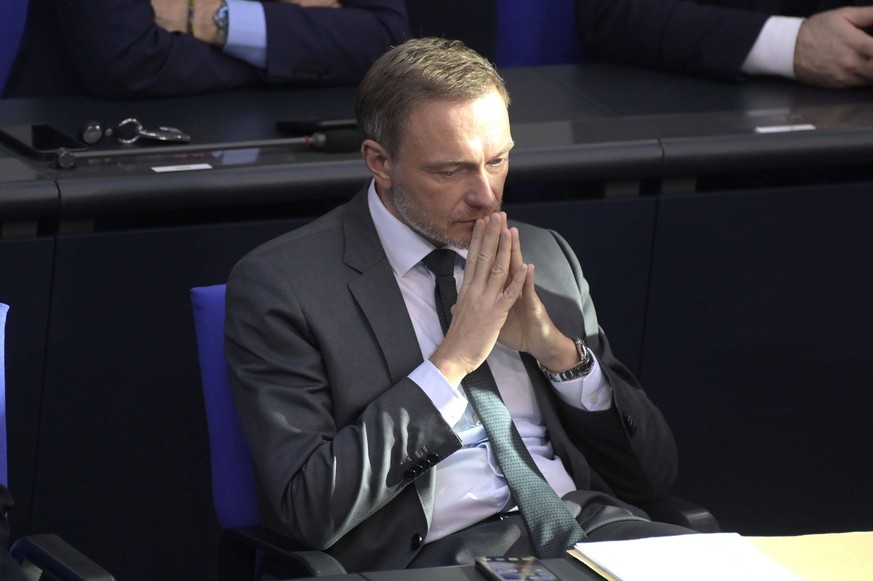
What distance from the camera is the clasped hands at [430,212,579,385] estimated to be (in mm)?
2271

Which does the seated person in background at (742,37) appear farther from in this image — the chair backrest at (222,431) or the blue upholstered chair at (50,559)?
the blue upholstered chair at (50,559)

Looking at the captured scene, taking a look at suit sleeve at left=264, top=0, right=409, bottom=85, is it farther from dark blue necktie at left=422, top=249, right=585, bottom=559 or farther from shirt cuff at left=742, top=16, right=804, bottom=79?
dark blue necktie at left=422, top=249, right=585, bottom=559

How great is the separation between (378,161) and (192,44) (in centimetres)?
109

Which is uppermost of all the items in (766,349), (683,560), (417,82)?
(417,82)

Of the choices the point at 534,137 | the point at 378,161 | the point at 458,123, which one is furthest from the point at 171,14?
the point at 458,123

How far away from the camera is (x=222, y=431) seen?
237 centimetres

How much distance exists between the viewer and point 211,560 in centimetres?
296

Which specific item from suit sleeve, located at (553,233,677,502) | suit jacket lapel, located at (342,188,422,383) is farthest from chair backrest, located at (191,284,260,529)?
suit sleeve, located at (553,233,677,502)

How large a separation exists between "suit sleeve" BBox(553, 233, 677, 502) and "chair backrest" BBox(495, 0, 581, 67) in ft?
5.39

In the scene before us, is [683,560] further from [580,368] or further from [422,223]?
[422,223]

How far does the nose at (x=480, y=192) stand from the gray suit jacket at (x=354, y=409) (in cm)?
19

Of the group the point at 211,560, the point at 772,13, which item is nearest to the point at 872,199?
the point at 772,13

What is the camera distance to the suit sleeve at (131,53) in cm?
321

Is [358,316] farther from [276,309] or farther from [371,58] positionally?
[371,58]
